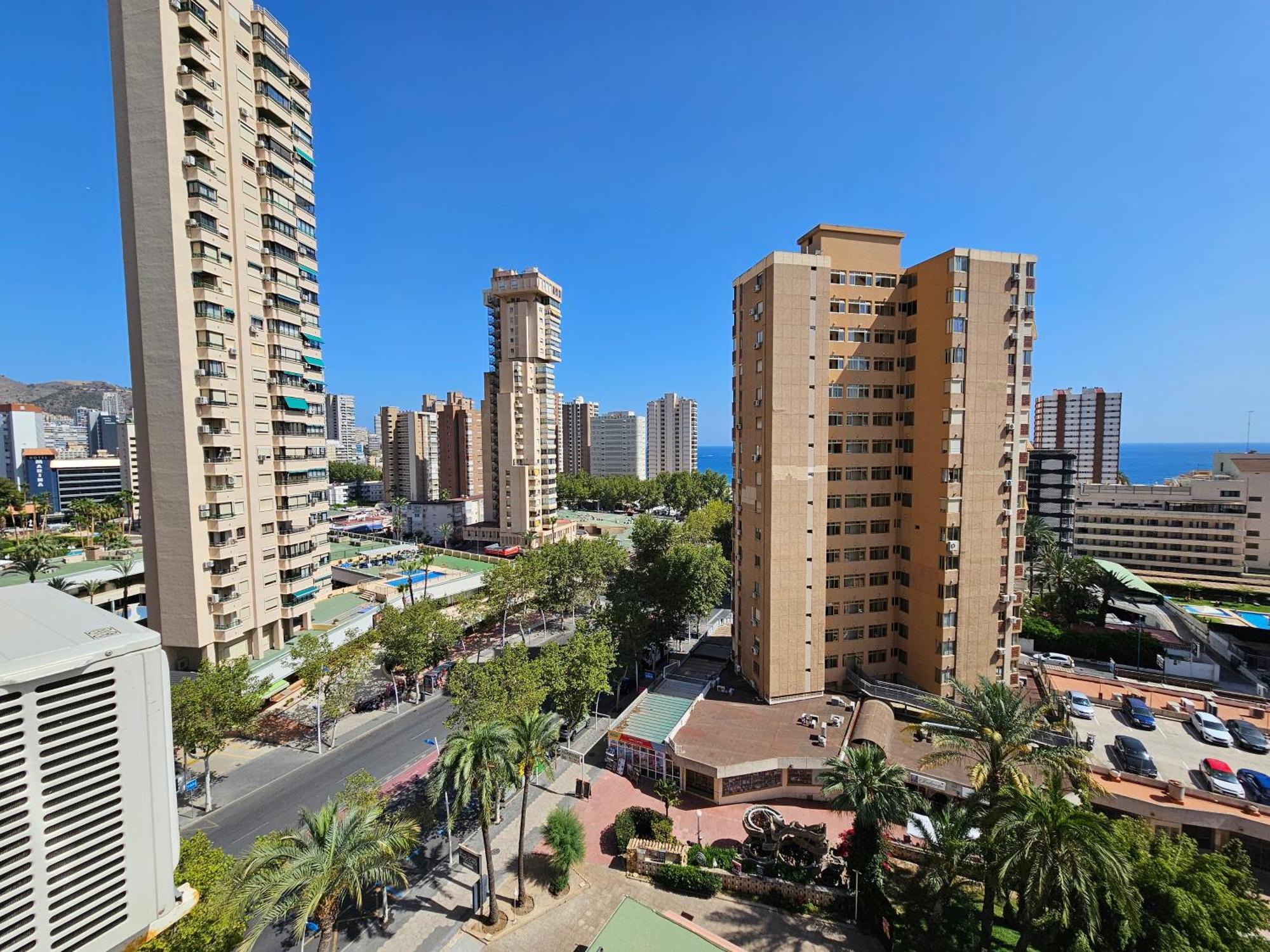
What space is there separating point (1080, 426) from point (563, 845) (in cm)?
14712

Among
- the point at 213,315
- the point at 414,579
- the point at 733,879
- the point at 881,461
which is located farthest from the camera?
the point at 414,579

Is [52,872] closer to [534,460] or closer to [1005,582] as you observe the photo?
[1005,582]

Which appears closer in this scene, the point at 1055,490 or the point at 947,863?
the point at 947,863

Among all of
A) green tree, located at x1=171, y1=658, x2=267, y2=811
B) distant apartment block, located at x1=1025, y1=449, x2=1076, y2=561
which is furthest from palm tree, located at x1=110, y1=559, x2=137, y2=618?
distant apartment block, located at x1=1025, y1=449, x2=1076, y2=561

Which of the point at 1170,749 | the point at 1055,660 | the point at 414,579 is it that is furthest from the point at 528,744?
the point at 414,579

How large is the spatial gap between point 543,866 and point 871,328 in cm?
3694

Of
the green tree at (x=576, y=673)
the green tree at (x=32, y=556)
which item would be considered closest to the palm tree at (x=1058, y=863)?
the green tree at (x=576, y=673)

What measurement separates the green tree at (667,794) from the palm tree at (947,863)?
11.3 metres

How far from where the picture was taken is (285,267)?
41031mm

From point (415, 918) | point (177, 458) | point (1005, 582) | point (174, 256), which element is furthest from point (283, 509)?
point (1005, 582)

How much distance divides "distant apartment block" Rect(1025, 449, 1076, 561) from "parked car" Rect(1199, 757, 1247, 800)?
4952 cm

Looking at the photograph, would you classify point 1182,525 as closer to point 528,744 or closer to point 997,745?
point 997,745

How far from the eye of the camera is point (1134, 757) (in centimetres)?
2912

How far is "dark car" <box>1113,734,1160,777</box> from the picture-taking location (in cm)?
2842
